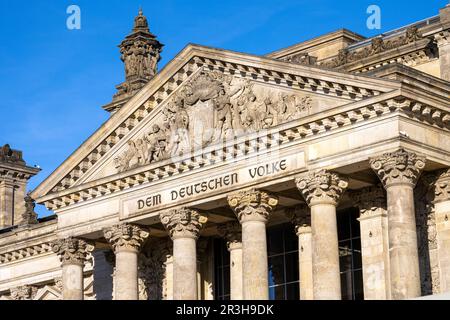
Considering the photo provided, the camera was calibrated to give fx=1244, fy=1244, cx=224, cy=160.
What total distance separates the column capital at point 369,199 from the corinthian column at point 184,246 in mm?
6408

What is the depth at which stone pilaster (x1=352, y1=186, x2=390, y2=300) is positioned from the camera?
1762 inches

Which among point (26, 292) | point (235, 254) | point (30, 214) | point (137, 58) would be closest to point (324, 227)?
point (235, 254)

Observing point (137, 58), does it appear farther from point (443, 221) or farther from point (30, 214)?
point (443, 221)

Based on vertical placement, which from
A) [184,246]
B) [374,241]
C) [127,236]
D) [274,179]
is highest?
[274,179]

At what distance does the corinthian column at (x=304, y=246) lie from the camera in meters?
47.6

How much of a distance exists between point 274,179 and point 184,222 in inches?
192

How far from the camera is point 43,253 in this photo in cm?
6156

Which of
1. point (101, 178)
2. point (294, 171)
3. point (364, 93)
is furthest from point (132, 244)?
point (364, 93)

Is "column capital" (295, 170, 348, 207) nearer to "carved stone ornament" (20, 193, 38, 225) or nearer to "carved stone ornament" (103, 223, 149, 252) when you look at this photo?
"carved stone ornament" (103, 223, 149, 252)

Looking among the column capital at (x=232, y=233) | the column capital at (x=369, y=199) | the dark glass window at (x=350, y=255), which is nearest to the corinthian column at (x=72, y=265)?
the column capital at (x=232, y=233)

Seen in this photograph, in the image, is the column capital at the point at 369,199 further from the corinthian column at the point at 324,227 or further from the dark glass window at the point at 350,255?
the corinthian column at the point at 324,227

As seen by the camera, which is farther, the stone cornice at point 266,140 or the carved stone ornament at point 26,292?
the carved stone ornament at point 26,292

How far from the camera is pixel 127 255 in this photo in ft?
167
